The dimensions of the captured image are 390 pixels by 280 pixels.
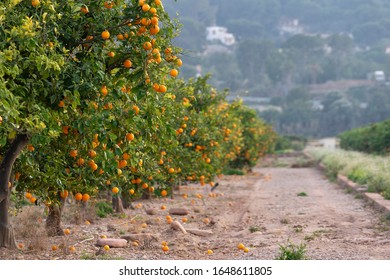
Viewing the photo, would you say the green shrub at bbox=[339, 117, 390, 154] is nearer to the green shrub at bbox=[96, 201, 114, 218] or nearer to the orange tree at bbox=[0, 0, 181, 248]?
the green shrub at bbox=[96, 201, 114, 218]

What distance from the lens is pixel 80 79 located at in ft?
24.1

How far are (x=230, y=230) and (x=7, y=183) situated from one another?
4525mm

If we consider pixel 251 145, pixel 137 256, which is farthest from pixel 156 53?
pixel 251 145

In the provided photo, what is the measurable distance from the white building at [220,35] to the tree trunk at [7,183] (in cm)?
16000

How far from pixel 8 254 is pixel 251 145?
→ 23.0 metres

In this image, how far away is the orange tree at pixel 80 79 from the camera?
6934mm

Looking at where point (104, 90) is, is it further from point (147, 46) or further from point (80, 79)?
point (147, 46)

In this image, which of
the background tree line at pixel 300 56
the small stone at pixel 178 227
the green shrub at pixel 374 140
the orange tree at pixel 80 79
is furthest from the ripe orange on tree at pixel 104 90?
the background tree line at pixel 300 56

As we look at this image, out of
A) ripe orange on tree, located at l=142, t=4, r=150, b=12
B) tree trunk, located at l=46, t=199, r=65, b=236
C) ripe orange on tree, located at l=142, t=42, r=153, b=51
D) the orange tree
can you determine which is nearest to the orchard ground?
tree trunk, located at l=46, t=199, r=65, b=236

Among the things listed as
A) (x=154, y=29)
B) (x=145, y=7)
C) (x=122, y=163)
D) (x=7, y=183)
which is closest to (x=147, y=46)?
(x=154, y=29)

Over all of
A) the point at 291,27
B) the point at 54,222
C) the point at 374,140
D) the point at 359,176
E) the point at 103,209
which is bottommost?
the point at 103,209

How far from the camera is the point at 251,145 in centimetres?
3083

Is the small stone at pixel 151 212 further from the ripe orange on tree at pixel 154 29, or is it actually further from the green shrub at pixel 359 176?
the ripe orange on tree at pixel 154 29

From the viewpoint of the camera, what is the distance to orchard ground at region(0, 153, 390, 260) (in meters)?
8.69
